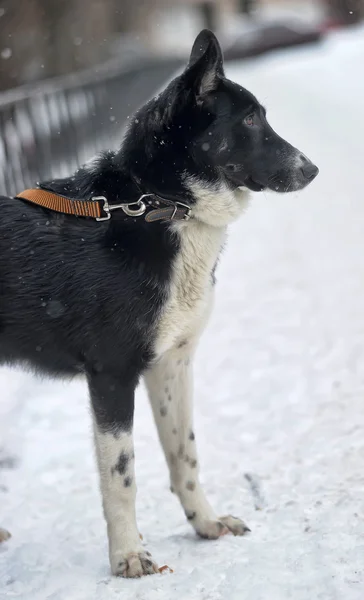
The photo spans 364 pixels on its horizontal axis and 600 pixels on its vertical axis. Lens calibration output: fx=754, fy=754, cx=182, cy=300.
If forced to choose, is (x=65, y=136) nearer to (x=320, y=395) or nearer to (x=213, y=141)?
(x=320, y=395)

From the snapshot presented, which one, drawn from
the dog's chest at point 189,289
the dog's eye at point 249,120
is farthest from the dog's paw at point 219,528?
the dog's eye at point 249,120

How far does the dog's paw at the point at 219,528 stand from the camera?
316 centimetres

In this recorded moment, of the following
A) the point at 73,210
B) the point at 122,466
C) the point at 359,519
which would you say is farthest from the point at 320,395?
the point at 73,210

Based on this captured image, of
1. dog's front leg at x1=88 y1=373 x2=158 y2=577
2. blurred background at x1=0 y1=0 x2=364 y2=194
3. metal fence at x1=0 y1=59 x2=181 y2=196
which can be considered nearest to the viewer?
dog's front leg at x1=88 y1=373 x2=158 y2=577

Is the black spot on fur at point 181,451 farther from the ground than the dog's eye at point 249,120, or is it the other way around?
the dog's eye at point 249,120

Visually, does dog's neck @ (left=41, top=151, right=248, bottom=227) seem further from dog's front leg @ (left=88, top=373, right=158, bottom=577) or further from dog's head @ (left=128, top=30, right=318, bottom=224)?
dog's front leg @ (left=88, top=373, right=158, bottom=577)

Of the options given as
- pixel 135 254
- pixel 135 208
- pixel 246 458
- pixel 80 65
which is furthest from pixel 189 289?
pixel 80 65

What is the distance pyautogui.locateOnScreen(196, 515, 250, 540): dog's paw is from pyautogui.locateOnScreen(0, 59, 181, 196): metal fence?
17.0 feet

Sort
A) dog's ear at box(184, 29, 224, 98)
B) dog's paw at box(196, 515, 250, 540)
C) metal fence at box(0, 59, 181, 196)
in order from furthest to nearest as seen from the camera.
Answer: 1. metal fence at box(0, 59, 181, 196)
2. dog's paw at box(196, 515, 250, 540)
3. dog's ear at box(184, 29, 224, 98)

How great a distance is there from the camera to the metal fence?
8078 mm

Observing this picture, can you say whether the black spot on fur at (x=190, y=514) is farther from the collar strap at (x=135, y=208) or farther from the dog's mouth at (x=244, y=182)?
the dog's mouth at (x=244, y=182)

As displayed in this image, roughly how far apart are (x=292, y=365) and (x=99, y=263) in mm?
2491

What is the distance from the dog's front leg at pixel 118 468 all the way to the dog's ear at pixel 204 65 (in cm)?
113

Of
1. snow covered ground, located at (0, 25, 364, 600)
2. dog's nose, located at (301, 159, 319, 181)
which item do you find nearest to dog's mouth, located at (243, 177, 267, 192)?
dog's nose, located at (301, 159, 319, 181)
